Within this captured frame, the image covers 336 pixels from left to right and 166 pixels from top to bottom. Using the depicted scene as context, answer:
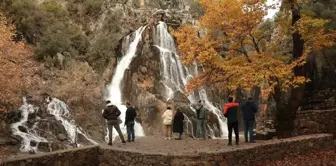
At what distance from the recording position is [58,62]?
89.2 feet

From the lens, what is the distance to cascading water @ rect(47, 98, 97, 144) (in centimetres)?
2080

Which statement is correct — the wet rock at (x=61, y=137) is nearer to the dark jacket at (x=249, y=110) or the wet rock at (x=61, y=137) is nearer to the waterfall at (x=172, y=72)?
the waterfall at (x=172, y=72)

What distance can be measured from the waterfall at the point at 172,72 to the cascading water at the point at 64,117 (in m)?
7.93

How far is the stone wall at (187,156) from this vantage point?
9.41 meters

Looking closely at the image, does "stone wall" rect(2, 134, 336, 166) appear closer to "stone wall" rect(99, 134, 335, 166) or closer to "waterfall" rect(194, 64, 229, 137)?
"stone wall" rect(99, 134, 335, 166)

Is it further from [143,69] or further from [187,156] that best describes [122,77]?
[187,156]

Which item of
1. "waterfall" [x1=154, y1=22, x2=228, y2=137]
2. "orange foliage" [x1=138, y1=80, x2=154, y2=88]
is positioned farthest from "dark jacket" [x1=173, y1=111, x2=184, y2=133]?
"orange foliage" [x1=138, y1=80, x2=154, y2=88]

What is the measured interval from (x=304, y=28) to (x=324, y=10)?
456 inches

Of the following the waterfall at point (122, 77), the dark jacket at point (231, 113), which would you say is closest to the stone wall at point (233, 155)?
the dark jacket at point (231, 113)

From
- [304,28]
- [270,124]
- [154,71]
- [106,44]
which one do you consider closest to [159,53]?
[154,71]

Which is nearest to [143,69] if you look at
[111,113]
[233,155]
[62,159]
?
[111,113]

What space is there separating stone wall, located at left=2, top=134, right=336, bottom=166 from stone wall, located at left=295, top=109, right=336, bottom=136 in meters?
1.17

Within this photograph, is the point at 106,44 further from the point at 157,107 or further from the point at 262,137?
the point at 262,137

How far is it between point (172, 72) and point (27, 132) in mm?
13629
